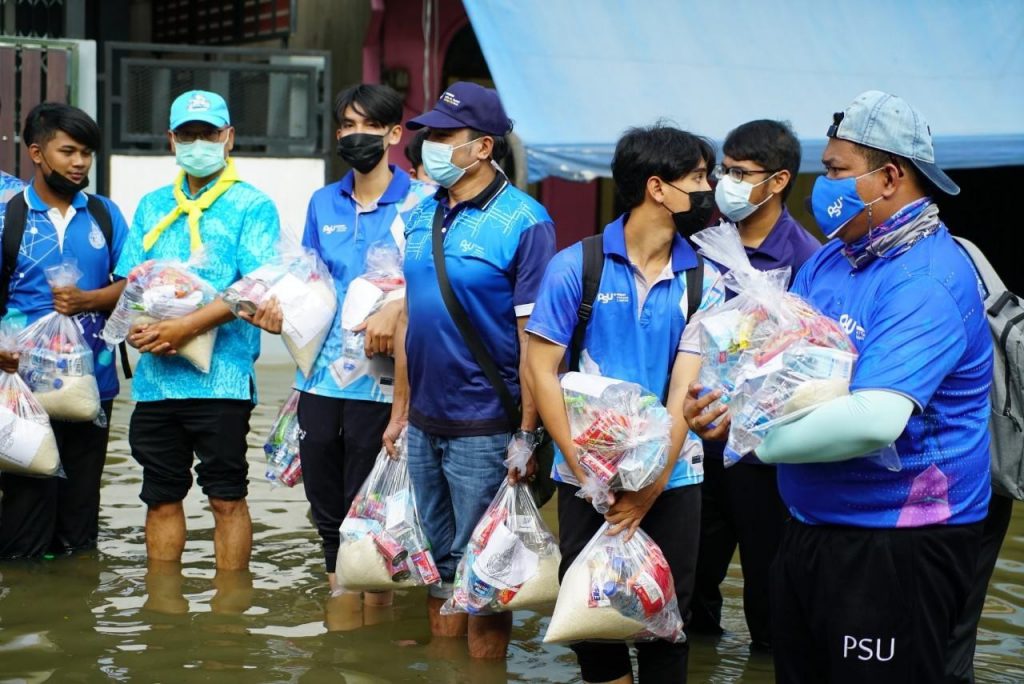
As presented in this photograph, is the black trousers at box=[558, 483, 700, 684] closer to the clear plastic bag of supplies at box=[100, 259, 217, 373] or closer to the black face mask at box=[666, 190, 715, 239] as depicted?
the black face mask at box=[666, 190, 715, 239]

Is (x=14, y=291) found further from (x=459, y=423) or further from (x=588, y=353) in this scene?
(x=588, y=353)

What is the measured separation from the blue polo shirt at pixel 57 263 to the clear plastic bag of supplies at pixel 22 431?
9.9 inches

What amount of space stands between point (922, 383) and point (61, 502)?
4.59m

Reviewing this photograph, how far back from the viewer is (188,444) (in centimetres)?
593

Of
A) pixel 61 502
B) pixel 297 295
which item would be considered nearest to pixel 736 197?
pixel 297 295

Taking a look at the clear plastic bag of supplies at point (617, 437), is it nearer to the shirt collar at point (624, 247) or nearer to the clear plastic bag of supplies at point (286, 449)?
the shirt collar at point (624, 247)

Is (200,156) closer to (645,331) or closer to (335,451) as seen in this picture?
(335,451)

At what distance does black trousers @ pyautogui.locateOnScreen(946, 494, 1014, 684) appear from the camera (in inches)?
159

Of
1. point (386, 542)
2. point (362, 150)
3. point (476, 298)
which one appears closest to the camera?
point (476, 298)

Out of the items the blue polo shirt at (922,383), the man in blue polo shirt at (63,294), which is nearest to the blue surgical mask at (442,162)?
the blue polo shirt at (922,383)

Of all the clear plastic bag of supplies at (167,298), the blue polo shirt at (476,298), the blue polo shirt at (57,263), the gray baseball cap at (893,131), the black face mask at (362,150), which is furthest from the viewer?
the blue polo shirt at (57,263)

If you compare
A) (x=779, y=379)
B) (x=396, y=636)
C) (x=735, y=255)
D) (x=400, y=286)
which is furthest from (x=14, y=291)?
(x=779, y=379)

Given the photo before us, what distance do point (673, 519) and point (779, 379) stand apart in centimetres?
104

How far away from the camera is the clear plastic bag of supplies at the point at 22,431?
225 inches
